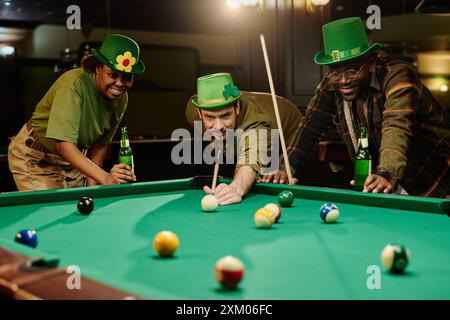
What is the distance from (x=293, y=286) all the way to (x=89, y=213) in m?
1.24

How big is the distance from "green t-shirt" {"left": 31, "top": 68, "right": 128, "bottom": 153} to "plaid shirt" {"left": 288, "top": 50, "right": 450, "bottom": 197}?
1.16 metres

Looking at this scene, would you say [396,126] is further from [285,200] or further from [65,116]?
[65,116]

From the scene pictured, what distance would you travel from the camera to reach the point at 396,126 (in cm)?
279

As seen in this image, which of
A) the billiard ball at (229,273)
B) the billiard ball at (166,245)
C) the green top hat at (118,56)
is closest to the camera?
the billiard ball at (229,273)

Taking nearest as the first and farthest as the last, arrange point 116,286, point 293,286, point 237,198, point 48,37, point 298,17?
1. point 116,286
2. point 293,286
3. point 237,198
4. point 298,17
5. point 48,37

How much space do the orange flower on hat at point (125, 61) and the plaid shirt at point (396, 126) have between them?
109cm

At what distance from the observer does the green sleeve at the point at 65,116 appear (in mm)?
3205

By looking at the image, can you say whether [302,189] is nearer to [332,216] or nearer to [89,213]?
[332,216]

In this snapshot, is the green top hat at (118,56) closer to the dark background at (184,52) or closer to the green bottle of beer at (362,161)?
the green bottle of beer at (362,161)

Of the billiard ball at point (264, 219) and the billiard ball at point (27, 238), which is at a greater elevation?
the billiard ball at point (27, 238)

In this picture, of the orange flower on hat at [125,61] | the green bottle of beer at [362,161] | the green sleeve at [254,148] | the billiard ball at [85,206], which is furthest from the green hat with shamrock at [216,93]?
the billiard ball at [85,206]

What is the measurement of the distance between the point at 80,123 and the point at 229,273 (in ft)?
8.17

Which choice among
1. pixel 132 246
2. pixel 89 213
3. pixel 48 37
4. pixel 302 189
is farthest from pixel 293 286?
pixel 48 37

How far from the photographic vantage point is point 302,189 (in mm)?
2725
